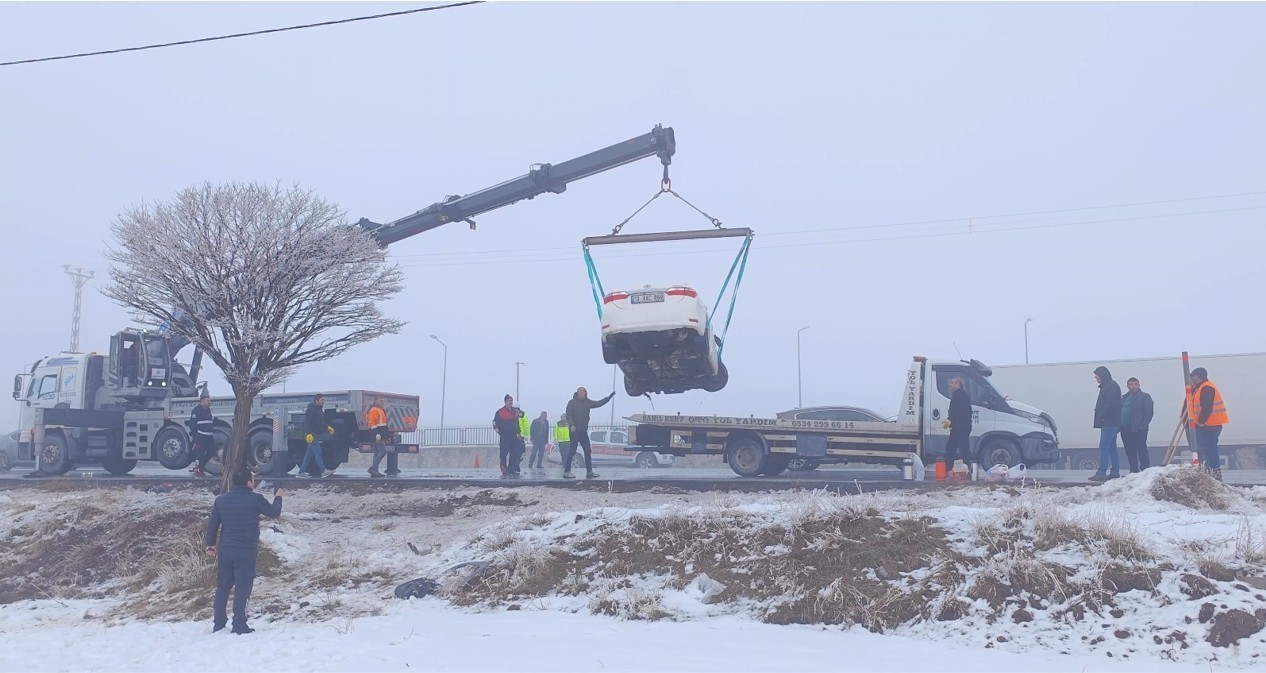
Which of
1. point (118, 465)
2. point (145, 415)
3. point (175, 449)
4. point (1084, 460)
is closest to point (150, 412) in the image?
point (145, 415)

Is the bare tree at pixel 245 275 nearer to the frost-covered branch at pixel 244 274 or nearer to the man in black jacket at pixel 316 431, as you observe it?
the frost-covered branch at pixel 244 274

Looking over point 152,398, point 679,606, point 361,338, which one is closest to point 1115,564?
point 679,606

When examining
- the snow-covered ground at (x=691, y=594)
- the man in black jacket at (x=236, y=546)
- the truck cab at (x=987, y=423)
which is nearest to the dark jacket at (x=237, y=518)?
the man in black jacket at (x=236, y=546)

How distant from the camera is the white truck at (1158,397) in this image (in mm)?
25953

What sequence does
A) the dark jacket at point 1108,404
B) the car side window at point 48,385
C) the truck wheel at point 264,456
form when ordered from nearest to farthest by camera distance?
the dark jacket at point 1108,404
the truck wheel at point 264,456
the car side window at point 48,385

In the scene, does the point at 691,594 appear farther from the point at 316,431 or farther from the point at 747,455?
the point at 316,431

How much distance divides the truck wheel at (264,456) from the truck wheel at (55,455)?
4961 mm

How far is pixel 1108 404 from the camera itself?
48.6 ft

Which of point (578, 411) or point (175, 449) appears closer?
point (578, 411)

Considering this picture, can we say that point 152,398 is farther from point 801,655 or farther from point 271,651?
point 801,655

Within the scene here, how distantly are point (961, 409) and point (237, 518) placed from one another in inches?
466

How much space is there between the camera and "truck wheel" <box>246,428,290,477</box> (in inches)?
812

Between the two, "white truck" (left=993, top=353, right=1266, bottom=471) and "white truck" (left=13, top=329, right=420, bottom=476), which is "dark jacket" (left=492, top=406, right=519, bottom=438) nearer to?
"white truck" (left=13, top=329, right=420, bottom=476)

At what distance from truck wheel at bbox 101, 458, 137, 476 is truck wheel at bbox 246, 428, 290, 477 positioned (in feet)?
12.8
